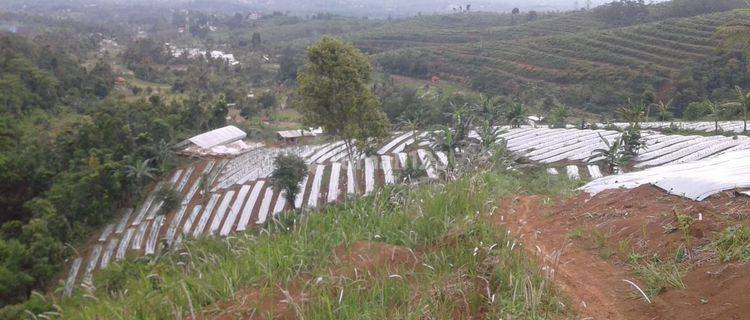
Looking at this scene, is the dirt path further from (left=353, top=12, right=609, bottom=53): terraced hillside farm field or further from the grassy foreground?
(left=353, top=12, right=609, bottom=53): terraced hillside farm field

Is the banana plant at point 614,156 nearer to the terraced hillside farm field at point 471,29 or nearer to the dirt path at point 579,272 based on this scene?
the dirt path at point 579,272

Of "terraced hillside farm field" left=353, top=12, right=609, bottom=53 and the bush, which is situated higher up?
"terraced hillside farm field" left=353, top=12, right=609, bottom=53

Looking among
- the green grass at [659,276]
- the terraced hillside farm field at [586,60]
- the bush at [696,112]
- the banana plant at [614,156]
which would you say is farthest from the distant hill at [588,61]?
the green grass at [659,276]

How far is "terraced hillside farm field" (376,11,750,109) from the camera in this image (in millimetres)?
28938

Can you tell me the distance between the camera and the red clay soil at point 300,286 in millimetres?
2777

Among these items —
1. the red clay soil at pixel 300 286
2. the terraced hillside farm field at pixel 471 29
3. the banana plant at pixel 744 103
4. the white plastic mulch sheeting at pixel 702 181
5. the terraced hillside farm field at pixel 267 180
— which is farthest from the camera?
the terraced hillside farm field at pixel 471 29

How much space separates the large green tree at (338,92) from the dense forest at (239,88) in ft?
16.6

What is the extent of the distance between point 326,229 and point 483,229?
3.71 ft

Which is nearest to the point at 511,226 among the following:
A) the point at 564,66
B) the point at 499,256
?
the point at 499,256

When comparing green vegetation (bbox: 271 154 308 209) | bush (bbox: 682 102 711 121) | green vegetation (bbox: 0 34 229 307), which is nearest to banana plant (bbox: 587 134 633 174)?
green vegetation (bbox: 271 154 308 209)

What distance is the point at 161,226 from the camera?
13836 millimetres

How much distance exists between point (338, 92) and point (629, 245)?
9.72 meters

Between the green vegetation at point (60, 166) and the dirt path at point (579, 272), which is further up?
the dirt path at point (579, 272)

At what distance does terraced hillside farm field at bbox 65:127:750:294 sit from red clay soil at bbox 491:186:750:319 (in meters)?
6.43
